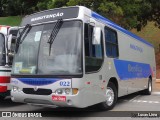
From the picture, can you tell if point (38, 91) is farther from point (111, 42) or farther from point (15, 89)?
point (111, 42)

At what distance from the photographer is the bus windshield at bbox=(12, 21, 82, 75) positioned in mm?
8570

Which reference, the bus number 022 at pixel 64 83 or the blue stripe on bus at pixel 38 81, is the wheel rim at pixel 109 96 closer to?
the bus number 022 at pixel 64 83

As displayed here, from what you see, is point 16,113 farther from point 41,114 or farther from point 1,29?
point 1,29

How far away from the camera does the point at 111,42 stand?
10.7m

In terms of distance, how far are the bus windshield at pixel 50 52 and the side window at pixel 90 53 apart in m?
0.26

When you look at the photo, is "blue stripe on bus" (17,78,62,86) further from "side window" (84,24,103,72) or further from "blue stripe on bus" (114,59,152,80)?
"blue stripe on bus" (114,59,152,80)

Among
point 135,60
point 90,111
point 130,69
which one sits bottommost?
point 90,111

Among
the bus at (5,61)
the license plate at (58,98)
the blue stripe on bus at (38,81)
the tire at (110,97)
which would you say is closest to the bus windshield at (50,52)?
the blue stripe on bus at (38,81)

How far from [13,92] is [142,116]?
380 cm

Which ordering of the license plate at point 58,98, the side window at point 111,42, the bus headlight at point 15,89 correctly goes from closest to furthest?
the license plate at point 58,98 < the bus headlight at point 15,89 < the side window at point 111,42

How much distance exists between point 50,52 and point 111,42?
8.43 feet

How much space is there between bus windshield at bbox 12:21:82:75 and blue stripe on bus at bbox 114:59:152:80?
2581 millimetres

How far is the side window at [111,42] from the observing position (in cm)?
1029

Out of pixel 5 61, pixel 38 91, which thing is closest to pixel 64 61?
pixel 38 91
